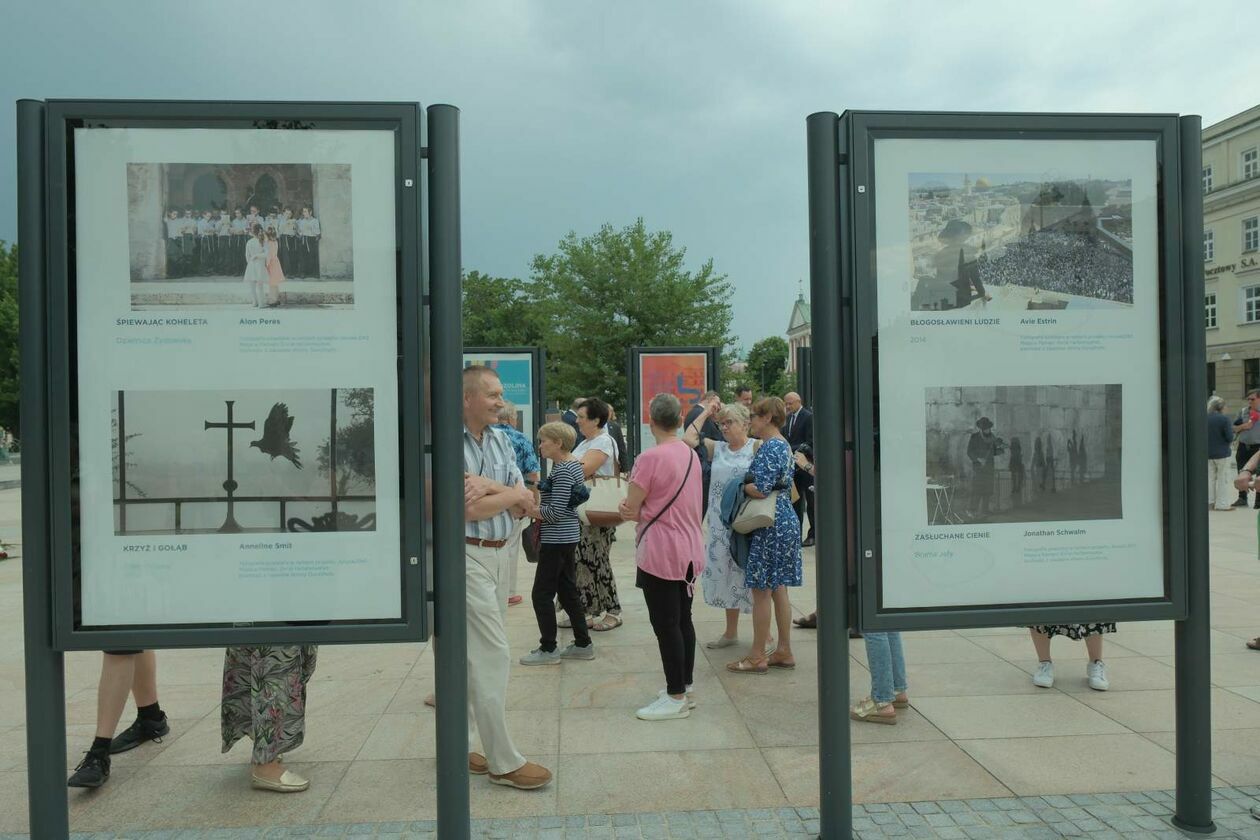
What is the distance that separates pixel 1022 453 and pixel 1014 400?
20 centimetres

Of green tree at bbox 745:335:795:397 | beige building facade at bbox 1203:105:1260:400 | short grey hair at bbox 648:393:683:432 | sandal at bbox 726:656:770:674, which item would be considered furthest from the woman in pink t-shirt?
green tree at bbox 745:335:795:397

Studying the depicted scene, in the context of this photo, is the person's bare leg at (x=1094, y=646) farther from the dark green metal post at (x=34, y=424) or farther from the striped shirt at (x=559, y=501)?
the dark green metal post at (x=34, y=424)

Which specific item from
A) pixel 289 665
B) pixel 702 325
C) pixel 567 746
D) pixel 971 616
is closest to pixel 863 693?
pixel 567 746

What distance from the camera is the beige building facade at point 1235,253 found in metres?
48.4

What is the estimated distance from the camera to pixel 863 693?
219 inches

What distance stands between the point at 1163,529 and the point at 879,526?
3.74ft

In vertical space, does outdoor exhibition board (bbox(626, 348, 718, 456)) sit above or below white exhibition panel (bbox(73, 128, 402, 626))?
above

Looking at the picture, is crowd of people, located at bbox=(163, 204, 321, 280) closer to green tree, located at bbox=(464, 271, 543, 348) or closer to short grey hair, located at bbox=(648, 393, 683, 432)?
short grey hair, located at bbox=(648, 393, 683, 432)

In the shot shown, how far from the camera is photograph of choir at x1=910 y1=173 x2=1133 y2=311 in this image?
3365 millimetres

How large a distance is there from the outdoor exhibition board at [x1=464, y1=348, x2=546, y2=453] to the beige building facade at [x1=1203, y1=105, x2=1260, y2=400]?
46662 millimetres

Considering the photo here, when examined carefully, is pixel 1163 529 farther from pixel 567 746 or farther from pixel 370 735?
pixel 370 735

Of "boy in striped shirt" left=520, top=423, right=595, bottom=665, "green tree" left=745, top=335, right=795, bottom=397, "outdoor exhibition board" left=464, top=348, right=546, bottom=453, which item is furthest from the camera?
"green tree" left=745, top=335, right=795, bottom=397

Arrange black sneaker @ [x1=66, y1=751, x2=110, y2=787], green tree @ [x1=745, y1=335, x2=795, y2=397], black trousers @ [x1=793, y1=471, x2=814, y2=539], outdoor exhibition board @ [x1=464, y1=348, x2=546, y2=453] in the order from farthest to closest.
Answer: green tree @ [x1=745, y1=335, x2=795, y2=397] → outdoor exhibition board @ [x1=464, y1=348, x2=546, y2=453] → black trousers @ [x1=793, y1=471, x2=814, y2=539] → black sneaker @ [x1=66, y1=751, x2=110, y2=787]

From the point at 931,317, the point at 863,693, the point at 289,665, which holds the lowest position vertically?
the point at 863,693
